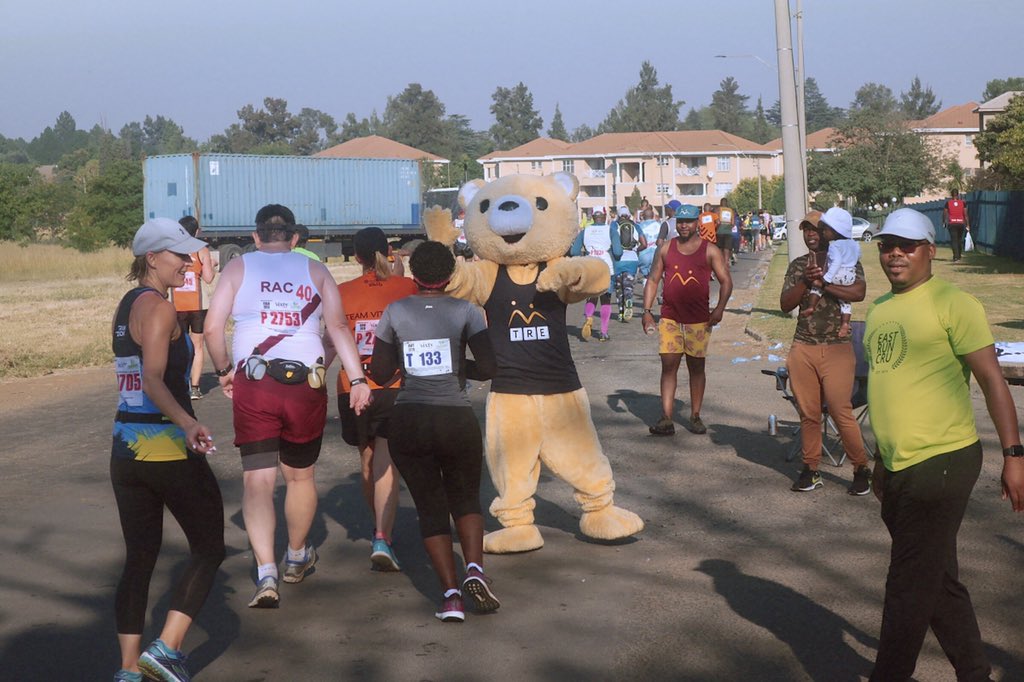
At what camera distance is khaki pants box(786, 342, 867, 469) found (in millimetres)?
8266

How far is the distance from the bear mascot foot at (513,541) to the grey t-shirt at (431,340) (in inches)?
50.2

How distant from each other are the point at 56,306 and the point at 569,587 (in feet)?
74.2

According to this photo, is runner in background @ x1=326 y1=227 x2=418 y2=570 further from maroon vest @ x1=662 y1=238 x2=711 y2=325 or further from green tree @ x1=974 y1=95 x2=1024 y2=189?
green tree @ x1=974 y1=95 x2=1024 y2=189

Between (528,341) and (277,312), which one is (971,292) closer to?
(528,341)

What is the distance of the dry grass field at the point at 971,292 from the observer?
697 inches

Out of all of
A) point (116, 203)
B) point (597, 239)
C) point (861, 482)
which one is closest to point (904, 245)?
point (861, 482)

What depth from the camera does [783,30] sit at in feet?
63.3

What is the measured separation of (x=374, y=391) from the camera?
6996 millimetres

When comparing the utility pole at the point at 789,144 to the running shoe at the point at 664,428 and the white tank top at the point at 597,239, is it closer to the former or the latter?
the white tank top at the point at 597,239

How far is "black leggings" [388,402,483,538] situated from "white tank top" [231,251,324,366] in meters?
0.56

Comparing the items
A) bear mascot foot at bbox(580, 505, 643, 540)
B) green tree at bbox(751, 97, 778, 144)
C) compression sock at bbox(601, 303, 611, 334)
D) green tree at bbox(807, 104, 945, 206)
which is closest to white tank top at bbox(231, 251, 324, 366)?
bear mascot foot at bbox(580, 505, 643, 540)

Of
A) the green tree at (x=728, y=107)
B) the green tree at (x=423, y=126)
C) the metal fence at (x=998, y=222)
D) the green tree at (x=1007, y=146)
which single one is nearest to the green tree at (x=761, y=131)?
the green tree at (x=728, y=107)

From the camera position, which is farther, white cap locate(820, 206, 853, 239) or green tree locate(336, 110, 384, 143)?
green tree locate(336, 110, 384, 143)

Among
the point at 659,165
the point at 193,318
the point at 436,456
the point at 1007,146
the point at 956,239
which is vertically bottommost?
the point at 436,456
